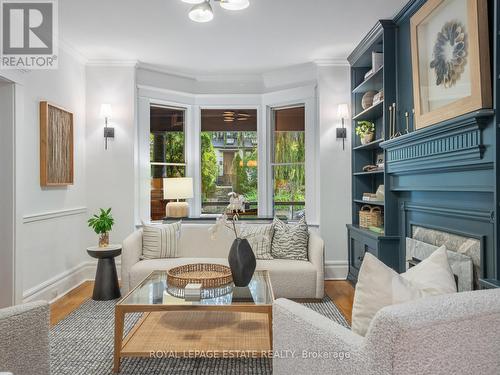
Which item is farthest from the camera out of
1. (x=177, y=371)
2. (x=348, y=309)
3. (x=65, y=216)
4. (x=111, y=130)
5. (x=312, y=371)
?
(x=111, y=130)

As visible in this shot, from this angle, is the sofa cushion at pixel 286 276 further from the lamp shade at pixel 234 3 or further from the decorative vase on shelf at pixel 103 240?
the lamp shade at pixel 234 3

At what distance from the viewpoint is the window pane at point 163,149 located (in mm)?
5031

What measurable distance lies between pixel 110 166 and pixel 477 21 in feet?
12.7

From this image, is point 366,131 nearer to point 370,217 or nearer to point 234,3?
point 370,217

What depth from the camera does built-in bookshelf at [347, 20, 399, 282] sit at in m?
3.59

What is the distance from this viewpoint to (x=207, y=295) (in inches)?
102

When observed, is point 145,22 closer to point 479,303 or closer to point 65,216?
point 65,216

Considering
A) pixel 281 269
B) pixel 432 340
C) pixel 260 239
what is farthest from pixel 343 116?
pixel 432 340

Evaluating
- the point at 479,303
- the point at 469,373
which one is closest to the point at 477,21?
the point at 479,303

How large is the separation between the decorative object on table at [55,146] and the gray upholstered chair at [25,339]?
234 centimetres

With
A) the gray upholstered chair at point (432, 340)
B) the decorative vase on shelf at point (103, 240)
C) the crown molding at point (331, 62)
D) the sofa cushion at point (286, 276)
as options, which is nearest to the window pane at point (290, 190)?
the crown molding at point (331, 62)

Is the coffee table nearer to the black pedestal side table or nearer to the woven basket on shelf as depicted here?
the black pedestal side table

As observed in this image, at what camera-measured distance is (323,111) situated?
4664 mm

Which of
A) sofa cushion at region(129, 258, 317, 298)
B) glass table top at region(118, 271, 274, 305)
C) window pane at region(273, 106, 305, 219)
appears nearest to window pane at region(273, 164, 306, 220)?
window pane at region(273, 106, 305, 219)
